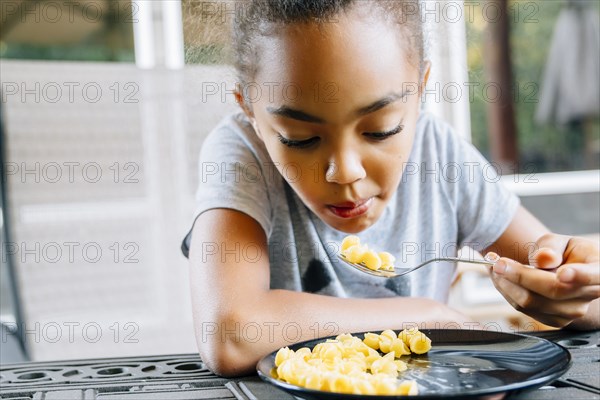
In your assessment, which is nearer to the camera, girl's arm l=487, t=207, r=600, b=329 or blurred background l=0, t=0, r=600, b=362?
girl's arm l=487, t=207, r=600, b=329

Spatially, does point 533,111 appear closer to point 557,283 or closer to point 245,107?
point 245,107

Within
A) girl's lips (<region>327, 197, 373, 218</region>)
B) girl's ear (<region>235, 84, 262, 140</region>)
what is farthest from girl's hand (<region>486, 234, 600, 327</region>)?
girl's ear (<region>235, 84, 262, 140</region>)

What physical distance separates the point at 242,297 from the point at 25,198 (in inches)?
33.8

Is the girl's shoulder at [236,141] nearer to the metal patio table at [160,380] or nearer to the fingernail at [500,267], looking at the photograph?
the metal patio table at [160,380]

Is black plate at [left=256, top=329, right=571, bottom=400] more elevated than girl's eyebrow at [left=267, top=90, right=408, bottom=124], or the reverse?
girl's eyebrow at [left=267, top=90, right=408, bottom=124]

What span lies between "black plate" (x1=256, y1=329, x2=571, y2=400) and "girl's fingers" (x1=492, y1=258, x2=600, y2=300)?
62 millimetres

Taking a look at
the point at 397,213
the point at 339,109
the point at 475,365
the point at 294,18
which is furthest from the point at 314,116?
the point at 397,213

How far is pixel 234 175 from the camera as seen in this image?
3.95 feet

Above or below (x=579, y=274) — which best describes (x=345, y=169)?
above

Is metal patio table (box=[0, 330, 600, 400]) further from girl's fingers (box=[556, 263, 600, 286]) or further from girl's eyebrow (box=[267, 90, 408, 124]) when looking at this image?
girl's eyebrow (box=[267, 90, 408, 124])

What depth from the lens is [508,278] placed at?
0.88m

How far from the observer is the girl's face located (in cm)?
96

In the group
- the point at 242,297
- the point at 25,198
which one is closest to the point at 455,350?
the point at 242,297

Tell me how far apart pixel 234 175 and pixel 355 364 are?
52 cm
